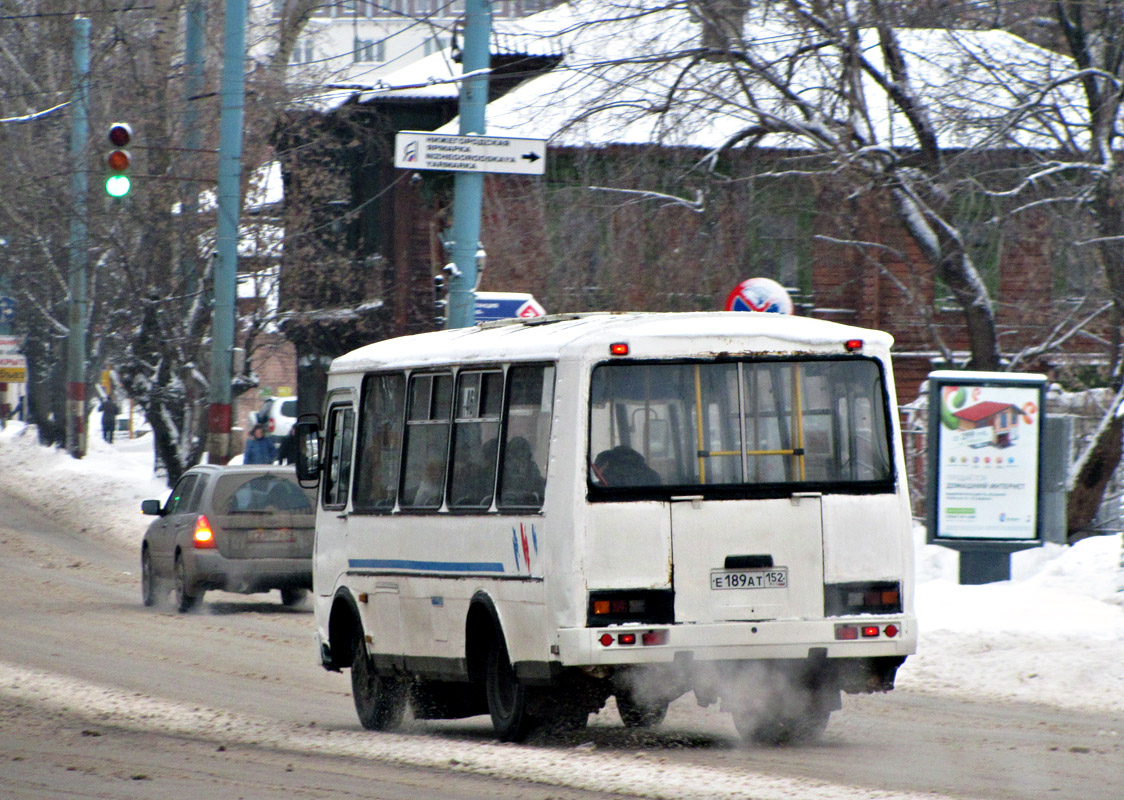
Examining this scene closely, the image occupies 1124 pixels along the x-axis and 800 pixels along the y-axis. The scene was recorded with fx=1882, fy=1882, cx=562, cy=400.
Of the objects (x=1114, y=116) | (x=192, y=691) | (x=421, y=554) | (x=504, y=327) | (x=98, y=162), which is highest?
(x=98, y=162)

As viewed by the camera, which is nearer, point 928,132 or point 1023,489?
point 1023,489

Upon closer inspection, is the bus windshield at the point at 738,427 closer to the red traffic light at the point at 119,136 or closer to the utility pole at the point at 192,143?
the red traffic light at the point at 119,136

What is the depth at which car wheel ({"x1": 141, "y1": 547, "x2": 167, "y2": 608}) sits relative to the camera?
65.9ft

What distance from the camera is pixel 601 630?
8.93 meters

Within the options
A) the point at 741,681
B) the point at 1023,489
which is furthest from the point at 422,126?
the point at 741,681

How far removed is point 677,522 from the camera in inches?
358

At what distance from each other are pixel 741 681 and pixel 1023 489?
24.7ft

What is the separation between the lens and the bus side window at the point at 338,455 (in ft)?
38.2

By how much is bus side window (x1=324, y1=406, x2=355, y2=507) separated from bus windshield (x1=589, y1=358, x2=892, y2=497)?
2.83 meters

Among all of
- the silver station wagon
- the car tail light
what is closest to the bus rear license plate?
the silver station wagon

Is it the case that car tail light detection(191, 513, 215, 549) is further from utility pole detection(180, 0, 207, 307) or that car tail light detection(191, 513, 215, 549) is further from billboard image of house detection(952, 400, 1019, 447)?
utility pole detection(180, 0, 207, 307)

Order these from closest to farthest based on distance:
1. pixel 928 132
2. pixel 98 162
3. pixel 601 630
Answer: pixel 601 630 < pixel 928 132 < pixel 98 162

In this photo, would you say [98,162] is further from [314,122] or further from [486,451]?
[486,451]

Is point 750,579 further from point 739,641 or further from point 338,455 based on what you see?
point 338,455
